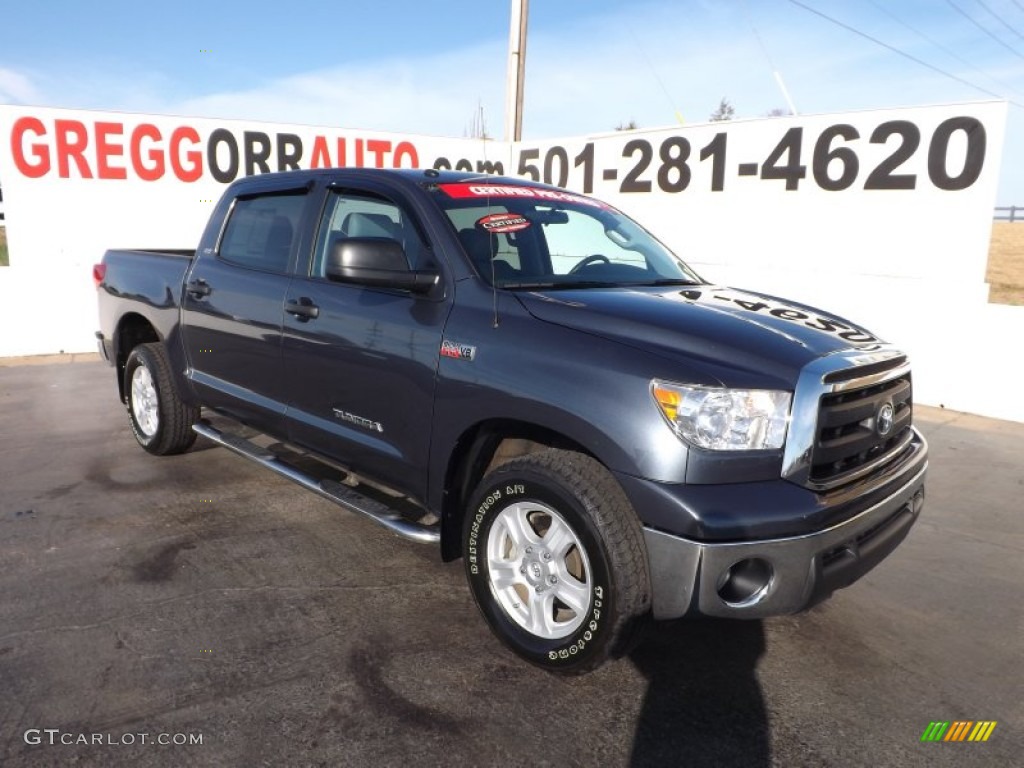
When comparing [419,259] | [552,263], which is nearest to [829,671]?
[552,263]

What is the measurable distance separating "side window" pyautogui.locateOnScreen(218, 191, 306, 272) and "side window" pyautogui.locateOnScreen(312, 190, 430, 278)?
8.7 inches

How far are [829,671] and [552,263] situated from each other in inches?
79.8

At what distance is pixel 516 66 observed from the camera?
1354 centimetres

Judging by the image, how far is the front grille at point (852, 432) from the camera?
2676mm

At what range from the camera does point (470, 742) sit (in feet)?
8.38

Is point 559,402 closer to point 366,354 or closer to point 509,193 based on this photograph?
point 366,354

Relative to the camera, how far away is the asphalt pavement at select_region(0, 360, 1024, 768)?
2553mm

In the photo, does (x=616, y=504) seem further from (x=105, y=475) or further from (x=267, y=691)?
(x=105, y=475)

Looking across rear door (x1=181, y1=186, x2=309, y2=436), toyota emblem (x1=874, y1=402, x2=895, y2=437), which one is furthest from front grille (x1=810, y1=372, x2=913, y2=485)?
rear door (x1=181, y1=186, x2=309, y2=436)

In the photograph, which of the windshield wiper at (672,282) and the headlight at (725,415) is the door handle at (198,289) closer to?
the windshield wiper at (672,282)

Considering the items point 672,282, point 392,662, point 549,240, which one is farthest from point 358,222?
point 392,662

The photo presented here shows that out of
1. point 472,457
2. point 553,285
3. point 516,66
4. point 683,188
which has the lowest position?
point 472,457

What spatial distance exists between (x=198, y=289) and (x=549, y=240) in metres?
2.15

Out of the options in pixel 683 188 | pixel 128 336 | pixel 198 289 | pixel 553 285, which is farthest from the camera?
pixel 683 188
